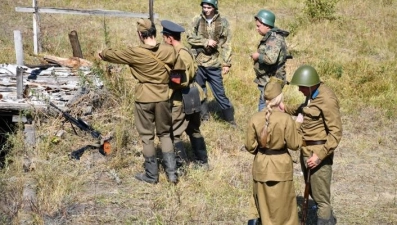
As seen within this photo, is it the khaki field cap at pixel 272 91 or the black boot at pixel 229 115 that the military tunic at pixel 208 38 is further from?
the khaki field cap at pixel 272 91

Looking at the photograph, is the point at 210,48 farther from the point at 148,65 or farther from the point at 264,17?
the point at 148,65

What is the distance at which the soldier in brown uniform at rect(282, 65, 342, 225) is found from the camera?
521 centimetres

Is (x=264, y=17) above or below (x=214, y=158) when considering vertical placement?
above

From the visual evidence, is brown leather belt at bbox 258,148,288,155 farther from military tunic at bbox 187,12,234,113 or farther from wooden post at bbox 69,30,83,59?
wooden post at bbox 69,30,83,59

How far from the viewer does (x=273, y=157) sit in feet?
16.1

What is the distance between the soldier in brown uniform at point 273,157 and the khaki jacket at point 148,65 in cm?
166

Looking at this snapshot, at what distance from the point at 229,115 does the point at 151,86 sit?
2812mm

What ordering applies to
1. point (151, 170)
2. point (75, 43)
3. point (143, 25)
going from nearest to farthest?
1. point (143, 25)
2. point (151, 170)
3. point (75, 43)

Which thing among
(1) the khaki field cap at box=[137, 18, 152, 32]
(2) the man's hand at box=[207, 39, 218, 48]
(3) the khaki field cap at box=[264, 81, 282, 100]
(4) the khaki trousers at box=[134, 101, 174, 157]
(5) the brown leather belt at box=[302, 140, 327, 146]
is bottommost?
(4) the khaki trousers at box=[134, 101, 174, 157]

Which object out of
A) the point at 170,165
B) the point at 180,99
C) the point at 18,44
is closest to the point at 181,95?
the point at 180,99

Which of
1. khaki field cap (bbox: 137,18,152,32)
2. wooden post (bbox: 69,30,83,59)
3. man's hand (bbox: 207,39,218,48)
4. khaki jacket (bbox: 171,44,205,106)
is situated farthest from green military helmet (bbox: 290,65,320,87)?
wooden post (bbox: 69,30,83,59)

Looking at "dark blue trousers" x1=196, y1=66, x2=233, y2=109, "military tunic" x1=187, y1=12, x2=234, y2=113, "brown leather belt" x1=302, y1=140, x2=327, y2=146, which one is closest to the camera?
"brown leather belt" x1=302, y1=140, x2=327, y2=146

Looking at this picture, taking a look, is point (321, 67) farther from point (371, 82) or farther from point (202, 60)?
point (202, 60)

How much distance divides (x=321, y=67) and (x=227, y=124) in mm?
3691
